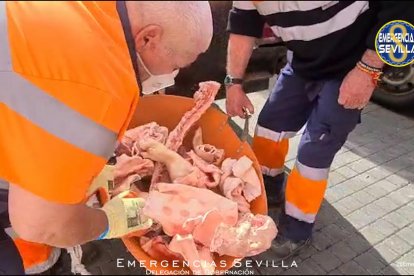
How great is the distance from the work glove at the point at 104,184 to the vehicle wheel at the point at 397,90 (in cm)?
171

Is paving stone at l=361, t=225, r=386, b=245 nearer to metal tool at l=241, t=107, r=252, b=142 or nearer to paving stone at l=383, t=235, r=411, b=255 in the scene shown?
paving stone at l=383, t=235, r=411, b=255

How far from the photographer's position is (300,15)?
1.12 meters

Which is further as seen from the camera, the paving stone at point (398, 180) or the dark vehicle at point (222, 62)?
the paving stone at point (398, 180)

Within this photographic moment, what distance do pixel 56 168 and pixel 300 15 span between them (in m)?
0.71

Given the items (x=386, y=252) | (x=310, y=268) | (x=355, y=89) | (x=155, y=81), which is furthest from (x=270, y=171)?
(x=155, y=81)

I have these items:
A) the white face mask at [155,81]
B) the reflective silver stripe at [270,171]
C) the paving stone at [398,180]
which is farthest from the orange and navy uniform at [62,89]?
the paving stone at [398,180]

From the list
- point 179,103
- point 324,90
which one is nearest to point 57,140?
point 179,103

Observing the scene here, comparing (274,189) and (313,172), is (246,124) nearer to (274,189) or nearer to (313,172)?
(313,172)

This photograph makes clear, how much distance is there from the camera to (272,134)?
1.75 m

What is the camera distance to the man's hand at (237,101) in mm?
1577

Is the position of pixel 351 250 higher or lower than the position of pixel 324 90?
lower

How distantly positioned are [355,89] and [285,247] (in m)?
0.71

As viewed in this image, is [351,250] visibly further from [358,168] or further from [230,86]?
[230,86]

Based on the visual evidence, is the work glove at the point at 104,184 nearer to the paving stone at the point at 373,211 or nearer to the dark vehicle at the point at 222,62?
the dark vehicle at the point at 222,62
